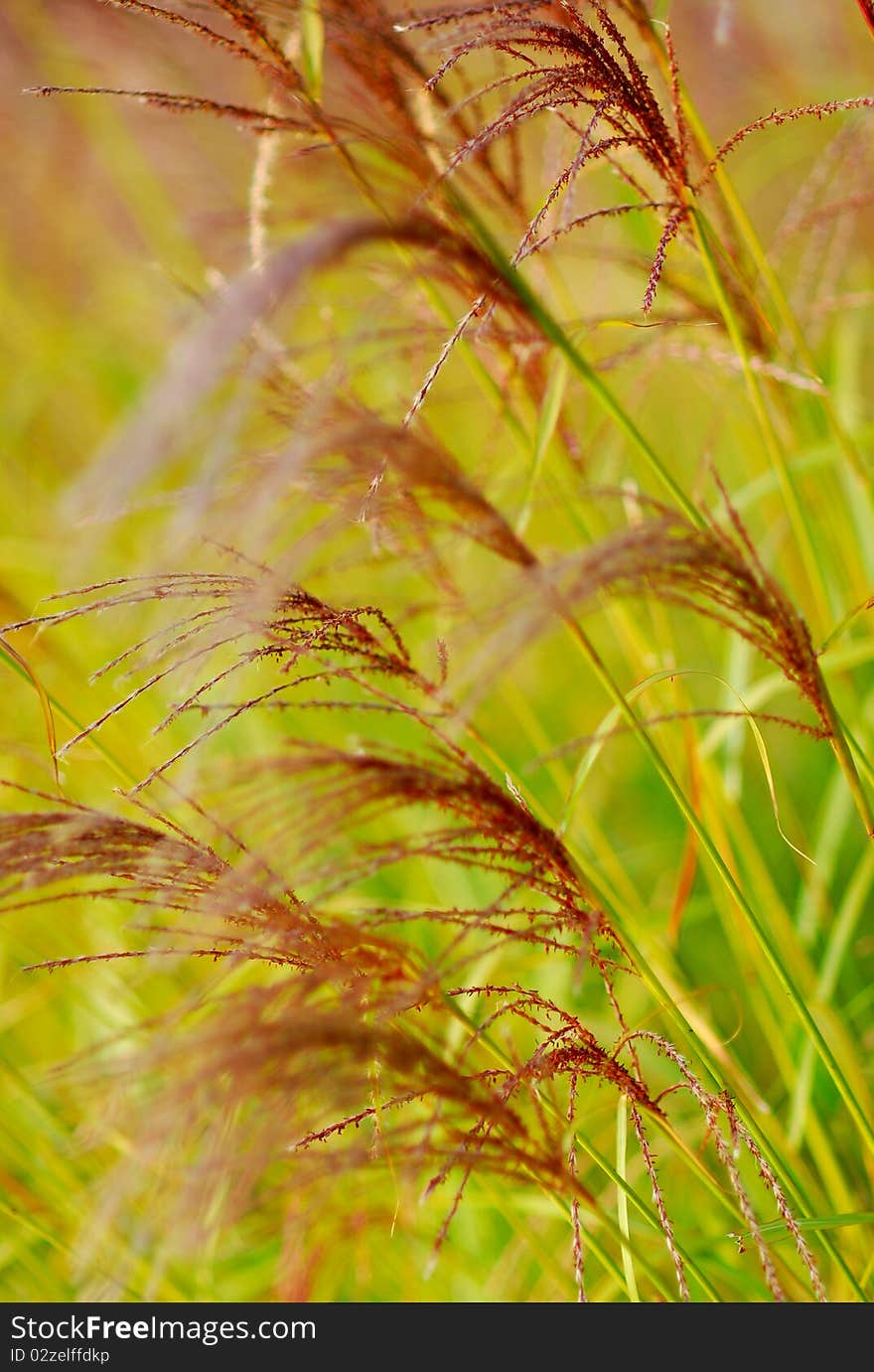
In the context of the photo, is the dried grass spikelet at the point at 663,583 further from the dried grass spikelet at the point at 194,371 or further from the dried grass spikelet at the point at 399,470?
the dried grass spikelet at the point at 194,371

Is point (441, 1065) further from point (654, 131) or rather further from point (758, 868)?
point (758, 868)

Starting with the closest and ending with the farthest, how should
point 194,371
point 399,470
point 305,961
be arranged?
point 194,371 < point 399,470 < point 305,961

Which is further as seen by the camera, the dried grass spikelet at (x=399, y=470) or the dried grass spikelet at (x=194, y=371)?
the dried grass spikelet at (x=399, y=470)

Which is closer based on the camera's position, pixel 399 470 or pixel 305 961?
pixel 399 470

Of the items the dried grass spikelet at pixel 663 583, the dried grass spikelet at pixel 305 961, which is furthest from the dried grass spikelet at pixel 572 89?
the dried grass spikelet at pixel 305 961

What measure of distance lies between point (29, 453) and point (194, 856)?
2.82 metres

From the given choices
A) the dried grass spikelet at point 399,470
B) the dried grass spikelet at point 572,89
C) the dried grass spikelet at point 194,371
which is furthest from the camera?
the dried grass spikelet at point 572,89

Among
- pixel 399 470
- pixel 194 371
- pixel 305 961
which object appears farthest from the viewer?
pixel 305 961

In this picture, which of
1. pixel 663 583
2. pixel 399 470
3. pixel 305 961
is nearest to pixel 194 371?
pixel 399 470

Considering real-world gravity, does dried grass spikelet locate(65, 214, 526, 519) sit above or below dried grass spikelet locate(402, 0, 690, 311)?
below

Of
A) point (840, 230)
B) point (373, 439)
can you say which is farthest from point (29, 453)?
point (373, 439)

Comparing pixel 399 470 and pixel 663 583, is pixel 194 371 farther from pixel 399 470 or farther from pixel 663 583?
pixel 663 583

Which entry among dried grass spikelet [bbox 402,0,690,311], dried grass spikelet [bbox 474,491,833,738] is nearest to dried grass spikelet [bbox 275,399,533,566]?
dried grass spikelet [bbox 474,491,833,738]

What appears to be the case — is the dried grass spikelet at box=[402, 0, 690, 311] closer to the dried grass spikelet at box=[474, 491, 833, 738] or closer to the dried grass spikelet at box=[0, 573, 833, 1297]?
the dried grass spikelet at box=[474, 491, 833, 738]
